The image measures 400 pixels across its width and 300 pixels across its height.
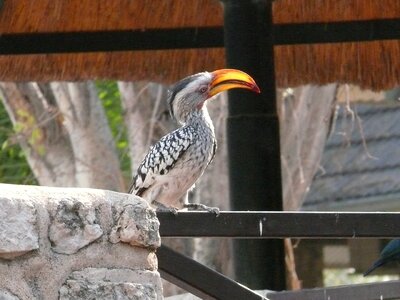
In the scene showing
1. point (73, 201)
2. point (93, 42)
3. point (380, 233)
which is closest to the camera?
point (73, 201)

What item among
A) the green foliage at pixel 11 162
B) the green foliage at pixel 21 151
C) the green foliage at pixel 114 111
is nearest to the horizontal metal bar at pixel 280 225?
the green foliage at pixel 21 151

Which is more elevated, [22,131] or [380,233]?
[22,131]

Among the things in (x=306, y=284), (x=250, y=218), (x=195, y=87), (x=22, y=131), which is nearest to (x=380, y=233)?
(x=250, y=218)

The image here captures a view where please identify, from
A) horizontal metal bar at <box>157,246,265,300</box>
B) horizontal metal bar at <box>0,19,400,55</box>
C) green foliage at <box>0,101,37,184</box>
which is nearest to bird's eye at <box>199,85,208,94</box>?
horizontal metal bar at <box>0,19,400,55</box>

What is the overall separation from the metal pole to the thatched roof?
0.98 meters

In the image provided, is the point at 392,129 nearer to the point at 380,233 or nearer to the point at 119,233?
the point at 380,233

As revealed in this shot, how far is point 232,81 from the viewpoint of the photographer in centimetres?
510

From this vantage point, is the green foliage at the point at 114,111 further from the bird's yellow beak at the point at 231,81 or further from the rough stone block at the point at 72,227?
the rough stone block at the point at 72,227

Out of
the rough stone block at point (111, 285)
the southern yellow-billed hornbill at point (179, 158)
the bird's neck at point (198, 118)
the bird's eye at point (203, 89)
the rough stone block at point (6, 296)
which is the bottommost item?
the rough stone block at point (6, 296)

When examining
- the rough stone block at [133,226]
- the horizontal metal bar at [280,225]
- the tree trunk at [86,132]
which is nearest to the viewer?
the rough stone block at [133,226]

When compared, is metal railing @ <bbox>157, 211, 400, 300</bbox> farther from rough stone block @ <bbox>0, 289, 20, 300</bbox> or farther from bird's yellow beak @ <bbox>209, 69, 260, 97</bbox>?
rough stone block @ <bbox>0, 289, 20, 300</bbox>

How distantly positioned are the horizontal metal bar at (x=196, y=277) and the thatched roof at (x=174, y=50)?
7.64 feet

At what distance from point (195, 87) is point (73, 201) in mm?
2143

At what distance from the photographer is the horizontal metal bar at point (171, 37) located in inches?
246
